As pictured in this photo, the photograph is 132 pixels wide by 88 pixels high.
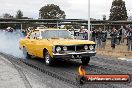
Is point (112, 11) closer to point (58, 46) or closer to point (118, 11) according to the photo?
point (118, 11)

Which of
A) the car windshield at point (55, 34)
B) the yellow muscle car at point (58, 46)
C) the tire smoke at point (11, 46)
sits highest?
the car windshield at point (55, 34)

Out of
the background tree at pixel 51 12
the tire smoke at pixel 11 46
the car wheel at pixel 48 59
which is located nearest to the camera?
the car wheel at pixel 48 59

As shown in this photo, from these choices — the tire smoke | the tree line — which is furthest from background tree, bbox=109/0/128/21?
the tire smoke

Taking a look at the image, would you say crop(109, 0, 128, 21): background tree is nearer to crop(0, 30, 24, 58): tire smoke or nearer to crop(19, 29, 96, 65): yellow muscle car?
crop(0, 30, 24, 58): tire smoke

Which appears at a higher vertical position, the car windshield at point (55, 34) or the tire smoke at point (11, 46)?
the car windshield at point (55, 34)

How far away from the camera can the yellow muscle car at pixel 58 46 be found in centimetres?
1329

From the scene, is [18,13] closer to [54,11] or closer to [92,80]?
[54,11]

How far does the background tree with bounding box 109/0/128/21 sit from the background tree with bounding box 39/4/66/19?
59.7 feet

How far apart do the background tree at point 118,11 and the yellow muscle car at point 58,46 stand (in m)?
81.1

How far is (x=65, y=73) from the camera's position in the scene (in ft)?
38.7

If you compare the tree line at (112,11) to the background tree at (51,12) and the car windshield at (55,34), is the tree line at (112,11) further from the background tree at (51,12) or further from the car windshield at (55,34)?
the car windshield at (55,34)

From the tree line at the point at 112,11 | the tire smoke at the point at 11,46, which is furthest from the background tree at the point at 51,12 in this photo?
the tire smoke at the point at 11,46

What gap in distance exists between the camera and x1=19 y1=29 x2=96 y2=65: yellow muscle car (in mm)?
13289

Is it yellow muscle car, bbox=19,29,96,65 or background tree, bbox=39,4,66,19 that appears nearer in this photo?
yellow muscle car, bbox=19,29,96,65
